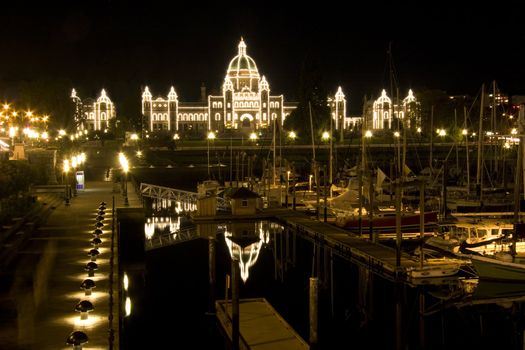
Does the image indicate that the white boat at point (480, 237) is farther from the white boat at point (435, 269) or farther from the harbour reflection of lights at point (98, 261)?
the harbour reflection of lights at point (98, 261)

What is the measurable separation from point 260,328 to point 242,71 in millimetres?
174186

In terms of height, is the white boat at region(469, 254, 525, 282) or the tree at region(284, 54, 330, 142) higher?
the tree at region(284, 54, 330, 142)

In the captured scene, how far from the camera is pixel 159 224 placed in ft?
153

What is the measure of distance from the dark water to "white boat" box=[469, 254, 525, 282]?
30 centimetres

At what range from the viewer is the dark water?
22172mm

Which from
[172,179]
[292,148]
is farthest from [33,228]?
[292,148]

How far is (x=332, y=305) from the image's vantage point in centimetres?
2600

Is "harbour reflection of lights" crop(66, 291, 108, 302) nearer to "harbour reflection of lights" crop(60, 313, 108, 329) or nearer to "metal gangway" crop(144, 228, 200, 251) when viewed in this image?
"harbour reflection of lights" crop(60, 313, 108, 329)

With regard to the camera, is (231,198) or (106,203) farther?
(231,198)

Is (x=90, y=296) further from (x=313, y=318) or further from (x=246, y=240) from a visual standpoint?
(x=246, y=240)

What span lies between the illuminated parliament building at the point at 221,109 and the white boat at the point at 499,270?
504 ft

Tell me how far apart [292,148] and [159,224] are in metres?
56.8

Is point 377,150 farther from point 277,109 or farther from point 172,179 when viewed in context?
point 277,109

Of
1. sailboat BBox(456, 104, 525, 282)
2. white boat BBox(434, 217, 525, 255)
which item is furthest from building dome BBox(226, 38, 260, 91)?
sailboat BBox(456, 104, 525, 282)
